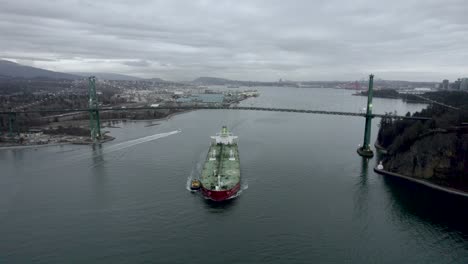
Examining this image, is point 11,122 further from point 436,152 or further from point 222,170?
point 436,152

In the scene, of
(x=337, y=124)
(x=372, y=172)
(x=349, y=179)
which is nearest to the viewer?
(x=349, y=179)

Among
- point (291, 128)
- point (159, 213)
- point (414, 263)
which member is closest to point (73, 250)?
point (159, 213)

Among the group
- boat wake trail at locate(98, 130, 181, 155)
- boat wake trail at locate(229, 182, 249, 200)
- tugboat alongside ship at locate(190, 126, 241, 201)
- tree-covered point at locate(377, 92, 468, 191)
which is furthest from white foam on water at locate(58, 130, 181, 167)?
tree-covered point at locate(377, 92, 468, 191)

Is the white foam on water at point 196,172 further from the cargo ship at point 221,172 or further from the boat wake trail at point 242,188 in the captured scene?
the boat wake trail at point 242,188

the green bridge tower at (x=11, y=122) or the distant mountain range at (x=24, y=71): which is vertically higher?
the distant mountain range at (x=24, y=71)

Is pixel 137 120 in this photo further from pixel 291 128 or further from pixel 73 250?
pixel 73 250

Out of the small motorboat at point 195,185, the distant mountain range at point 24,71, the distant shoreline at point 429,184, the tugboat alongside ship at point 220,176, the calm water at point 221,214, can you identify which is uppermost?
the distant mountain range at point 24,71

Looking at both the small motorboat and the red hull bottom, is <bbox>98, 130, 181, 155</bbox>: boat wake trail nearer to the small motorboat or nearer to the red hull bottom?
the small motorboat

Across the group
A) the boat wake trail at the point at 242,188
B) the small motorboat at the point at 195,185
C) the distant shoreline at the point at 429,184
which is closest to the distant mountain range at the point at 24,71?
the small motorboat at the point at 195,185
